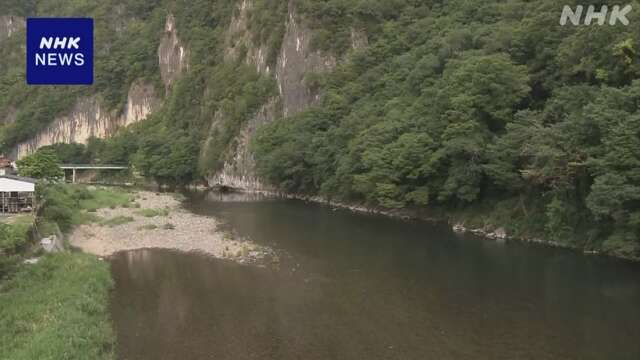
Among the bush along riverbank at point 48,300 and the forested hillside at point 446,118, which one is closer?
the bush along riverbank at point 48,300

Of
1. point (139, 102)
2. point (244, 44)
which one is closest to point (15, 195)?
point (244, 44)

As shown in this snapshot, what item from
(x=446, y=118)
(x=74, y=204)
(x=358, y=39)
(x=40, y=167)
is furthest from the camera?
(x=358, y=39)

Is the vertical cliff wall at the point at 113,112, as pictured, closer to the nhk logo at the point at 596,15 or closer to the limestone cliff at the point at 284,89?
the limestone cliff at the point at 284,89

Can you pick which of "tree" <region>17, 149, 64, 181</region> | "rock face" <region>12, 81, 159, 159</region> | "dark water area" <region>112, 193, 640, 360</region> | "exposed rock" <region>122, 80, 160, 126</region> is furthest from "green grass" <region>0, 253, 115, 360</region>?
"rock face" <region>12, 81, 159, 159</region>

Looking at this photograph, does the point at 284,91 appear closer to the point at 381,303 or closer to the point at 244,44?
the point at 244,44

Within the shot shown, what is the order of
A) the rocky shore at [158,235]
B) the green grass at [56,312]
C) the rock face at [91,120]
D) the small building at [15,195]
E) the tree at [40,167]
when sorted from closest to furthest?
the green grass at [56,312] < the rocky shore at [158,235] < the small building at [15,195] < the tree at [40,167] < the rock face at [91,120]

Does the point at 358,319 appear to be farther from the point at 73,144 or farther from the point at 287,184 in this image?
the point at 73,144

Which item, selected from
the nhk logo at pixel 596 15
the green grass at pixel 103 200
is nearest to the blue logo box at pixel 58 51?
the nhk logo at pixel 596 15
